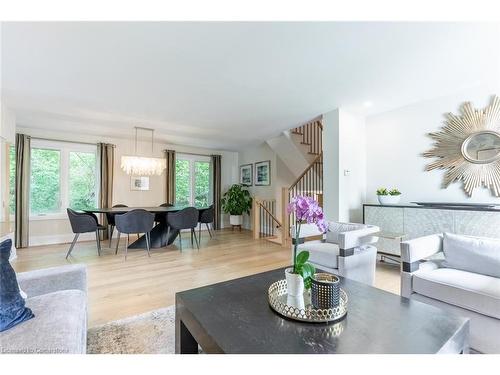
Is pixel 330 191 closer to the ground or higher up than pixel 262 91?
closer to the ground

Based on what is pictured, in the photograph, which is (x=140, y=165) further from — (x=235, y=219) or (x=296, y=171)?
(x=296, y=171)

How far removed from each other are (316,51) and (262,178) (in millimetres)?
4571

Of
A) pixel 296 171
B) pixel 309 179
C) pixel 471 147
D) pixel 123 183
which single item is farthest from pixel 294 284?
pixel 123 183

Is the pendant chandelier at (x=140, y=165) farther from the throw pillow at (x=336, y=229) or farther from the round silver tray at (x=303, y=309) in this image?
the round silver tray at (x=303, y=309)

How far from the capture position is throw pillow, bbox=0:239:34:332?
1.14 m

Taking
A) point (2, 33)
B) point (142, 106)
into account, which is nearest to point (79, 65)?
point (2, 33)

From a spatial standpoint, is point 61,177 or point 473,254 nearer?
point 473,254

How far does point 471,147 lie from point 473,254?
1.86m

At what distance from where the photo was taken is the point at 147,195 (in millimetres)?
6094

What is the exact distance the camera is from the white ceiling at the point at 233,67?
192 cm

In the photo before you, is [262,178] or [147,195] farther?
[262,178]

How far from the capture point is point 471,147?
3062 mm
